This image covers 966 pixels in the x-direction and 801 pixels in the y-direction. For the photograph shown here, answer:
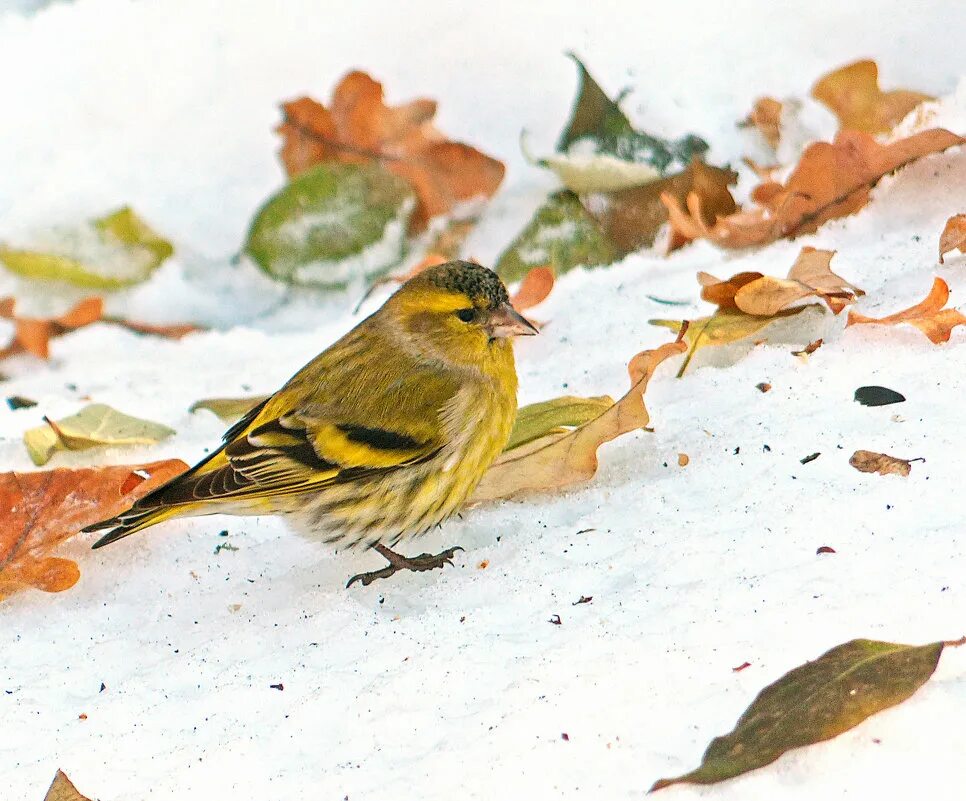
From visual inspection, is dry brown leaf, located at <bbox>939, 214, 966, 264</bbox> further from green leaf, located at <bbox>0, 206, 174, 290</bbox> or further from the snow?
green leaf, located at <bbox>0, 206, 174, 290</bbox>

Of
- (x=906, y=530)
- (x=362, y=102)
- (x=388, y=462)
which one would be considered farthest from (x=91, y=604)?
(x=362, y=102)

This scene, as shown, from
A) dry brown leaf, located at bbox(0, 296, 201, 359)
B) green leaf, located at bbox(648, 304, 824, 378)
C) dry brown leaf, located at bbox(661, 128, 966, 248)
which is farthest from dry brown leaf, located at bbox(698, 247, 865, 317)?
dry brown leaf, located at bbox(0, 296, 201, 359)

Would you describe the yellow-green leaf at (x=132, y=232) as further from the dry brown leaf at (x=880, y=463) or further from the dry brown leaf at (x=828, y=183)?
the dry brown leaf at (x=880, y=463)

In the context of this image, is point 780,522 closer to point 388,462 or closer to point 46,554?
point 388,462

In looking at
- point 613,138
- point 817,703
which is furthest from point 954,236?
point 817,703

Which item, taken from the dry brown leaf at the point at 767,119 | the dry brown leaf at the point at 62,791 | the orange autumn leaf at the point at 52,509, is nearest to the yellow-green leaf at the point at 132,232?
the orange autumn leaf at the point at 52,509

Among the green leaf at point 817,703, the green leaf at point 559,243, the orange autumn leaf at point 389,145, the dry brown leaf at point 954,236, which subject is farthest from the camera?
the orange autumn leaf at point 389,145
